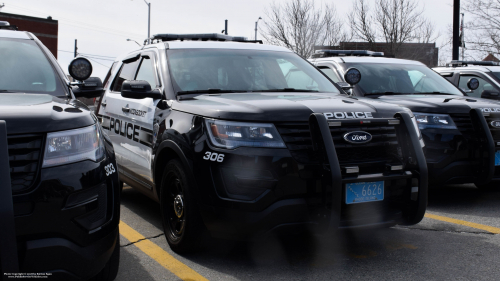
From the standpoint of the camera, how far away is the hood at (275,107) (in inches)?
143

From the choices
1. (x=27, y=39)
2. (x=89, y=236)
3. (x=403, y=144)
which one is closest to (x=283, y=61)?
(x=403, y=144)

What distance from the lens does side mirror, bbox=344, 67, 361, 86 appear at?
6895 mm

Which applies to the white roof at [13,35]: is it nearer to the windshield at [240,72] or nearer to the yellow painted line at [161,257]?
the windshield at [240,72]

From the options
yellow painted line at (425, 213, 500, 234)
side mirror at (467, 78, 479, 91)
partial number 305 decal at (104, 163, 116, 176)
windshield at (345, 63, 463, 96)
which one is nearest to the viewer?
partial number 305 decal at (104, 163, 116, 176)

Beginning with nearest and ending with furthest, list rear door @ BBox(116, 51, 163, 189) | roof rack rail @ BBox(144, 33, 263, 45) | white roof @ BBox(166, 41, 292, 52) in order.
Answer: rear door @ BBox(116, 51, 163, 189) < white roof @ BBox(166, 41, 292, 52) < roof rack rail @ BBox(144, 33, 263, 45)

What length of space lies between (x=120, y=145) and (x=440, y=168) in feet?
11.3

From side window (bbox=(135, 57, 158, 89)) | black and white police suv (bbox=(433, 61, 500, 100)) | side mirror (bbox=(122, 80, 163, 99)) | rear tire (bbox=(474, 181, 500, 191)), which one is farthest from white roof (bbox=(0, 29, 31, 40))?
black and white police suv (bbox=(433, 61, 500, 100))

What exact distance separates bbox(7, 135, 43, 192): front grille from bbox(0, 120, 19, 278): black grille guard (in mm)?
89

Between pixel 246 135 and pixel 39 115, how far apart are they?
138 cm

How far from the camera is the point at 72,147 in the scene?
2793 millimetres

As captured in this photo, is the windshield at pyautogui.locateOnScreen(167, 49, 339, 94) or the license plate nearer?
the license plate

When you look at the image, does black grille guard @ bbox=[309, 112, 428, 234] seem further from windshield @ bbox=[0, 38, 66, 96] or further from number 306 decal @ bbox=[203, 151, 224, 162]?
windshield @ bbox=[0, 38, 66, 96]

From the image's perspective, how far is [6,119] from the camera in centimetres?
263

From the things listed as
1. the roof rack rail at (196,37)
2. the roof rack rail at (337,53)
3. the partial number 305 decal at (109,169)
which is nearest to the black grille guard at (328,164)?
the partial number 305 decal at (109,169)
